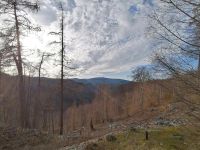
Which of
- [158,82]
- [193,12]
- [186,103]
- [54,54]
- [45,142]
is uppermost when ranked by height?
[54,54]

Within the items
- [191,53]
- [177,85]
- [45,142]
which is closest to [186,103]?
[177,85]

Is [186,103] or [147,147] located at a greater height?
[186,103]

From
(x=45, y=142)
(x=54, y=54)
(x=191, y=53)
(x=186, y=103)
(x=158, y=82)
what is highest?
(x=54, y=54)

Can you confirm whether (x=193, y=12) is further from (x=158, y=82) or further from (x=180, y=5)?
(x=158, y=82)

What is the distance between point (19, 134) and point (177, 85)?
49.8ft

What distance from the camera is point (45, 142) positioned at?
18.6 m

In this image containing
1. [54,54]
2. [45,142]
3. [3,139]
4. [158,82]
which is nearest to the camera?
[158,82]

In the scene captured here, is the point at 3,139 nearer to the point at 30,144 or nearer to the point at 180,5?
the point at 30,144

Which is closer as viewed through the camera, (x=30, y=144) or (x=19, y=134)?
(x=30, y=144)

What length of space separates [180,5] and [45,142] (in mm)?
14759

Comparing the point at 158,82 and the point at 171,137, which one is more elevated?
the point at 158,82

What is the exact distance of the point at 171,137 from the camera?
17.8 meters

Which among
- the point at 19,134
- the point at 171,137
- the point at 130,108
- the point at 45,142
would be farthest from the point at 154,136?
the point at 130,108

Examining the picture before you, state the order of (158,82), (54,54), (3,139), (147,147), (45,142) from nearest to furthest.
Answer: (158,82) < (147,147) < (3,139) < (45,142) < (54,54)
